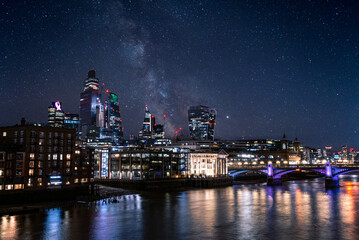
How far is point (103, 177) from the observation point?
14762 cm

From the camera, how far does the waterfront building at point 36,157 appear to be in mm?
81250

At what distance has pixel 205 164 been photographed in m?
168

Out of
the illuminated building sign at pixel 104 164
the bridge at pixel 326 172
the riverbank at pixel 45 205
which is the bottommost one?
the riverbank at pixel 45 205

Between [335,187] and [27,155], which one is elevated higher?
[27,155]

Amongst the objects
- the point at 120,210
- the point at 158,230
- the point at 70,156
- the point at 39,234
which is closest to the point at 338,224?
the point at 158,230

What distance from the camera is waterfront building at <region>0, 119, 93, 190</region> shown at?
267ft

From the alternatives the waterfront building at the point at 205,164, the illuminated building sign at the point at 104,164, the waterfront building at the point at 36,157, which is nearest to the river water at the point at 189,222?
the waterfront building at the point at 36,157

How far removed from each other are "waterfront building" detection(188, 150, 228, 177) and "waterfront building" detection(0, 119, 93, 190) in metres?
75.8

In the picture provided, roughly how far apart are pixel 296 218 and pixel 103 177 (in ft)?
346

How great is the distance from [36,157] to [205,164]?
97368mm

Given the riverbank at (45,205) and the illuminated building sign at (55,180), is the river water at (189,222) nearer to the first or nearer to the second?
the riverbank at (45,205)

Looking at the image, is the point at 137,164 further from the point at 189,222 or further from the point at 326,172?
the point at 189,222

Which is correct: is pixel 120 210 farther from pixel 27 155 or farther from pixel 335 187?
pixel 335 187

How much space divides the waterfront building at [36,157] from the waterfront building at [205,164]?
7578 centimetres
